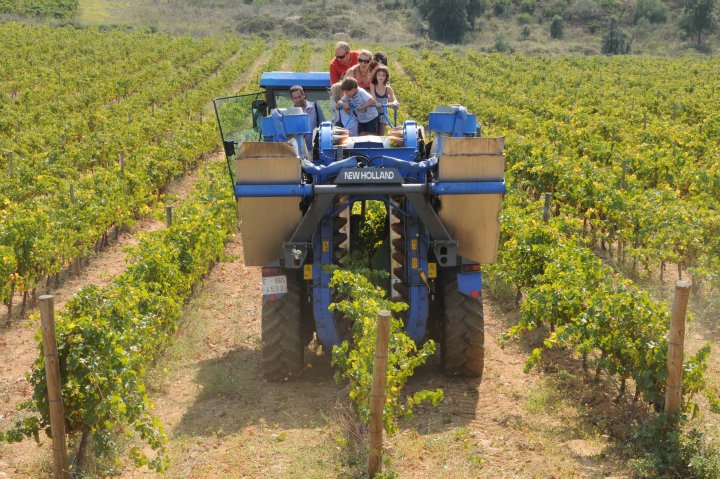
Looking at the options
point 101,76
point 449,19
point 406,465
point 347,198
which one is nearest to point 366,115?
point 347,198

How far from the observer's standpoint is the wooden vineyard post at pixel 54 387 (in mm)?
5422

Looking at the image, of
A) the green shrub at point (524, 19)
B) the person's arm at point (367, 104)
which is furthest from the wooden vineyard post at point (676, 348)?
the green shrub at point (524, 19)

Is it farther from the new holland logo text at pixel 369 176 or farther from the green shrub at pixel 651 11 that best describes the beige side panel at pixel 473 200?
the green shrub at pixel 651 11

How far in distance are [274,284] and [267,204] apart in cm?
79

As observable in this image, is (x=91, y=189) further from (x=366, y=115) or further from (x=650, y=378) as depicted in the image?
(x=650, y=378)

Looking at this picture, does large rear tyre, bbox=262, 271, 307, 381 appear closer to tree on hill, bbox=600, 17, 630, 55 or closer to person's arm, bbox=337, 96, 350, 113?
person's arm, bbox=337, 96, 350, 113

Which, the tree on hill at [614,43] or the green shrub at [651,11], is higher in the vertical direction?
the green shrub at [651,11]

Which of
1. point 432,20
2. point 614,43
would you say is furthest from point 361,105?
point 432,20

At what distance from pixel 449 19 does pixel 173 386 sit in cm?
6483

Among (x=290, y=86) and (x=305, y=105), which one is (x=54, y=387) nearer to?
(x=305, y=105)

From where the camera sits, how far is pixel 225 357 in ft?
28.0

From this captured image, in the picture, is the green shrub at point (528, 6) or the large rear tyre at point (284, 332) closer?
the large rear tyre at point (284, 332)

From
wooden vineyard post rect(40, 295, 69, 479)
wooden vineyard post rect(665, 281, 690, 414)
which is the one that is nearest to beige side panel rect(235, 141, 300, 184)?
wooden vineyard post rect(40, 295, 69, 479)

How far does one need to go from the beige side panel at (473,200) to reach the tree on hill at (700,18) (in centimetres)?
6453
